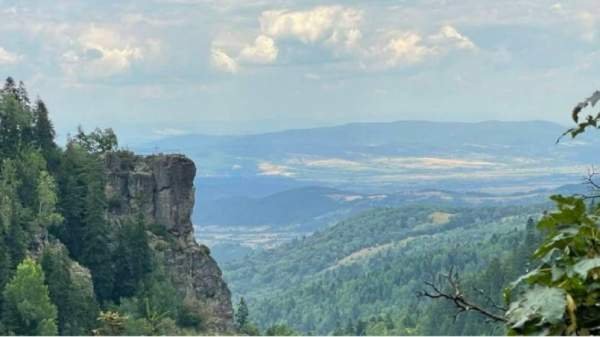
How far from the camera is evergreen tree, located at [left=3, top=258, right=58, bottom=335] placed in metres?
61.6

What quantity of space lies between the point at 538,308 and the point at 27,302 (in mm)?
60392

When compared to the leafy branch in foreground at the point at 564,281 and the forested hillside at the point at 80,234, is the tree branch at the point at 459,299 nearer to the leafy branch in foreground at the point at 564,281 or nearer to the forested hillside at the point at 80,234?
the leafy branch in foreground at the point at 564,281

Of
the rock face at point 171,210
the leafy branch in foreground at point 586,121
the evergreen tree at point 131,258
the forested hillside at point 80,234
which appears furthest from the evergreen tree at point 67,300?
the leafy branch in foreground at point 586,121

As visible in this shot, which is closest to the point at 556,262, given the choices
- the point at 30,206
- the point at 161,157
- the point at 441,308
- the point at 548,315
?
the point at 548,315

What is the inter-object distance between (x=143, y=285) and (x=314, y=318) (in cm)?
8310

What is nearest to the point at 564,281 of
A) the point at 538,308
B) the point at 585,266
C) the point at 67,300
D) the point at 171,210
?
the point at 585,266

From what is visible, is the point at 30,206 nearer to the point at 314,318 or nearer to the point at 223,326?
the point at 223,326

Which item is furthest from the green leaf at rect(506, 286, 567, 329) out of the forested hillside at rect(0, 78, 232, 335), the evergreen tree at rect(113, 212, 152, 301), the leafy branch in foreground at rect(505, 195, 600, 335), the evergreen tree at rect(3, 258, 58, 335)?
the evergreen tree at rect(113, 212, 152, 301)

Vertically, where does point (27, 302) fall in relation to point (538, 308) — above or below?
below

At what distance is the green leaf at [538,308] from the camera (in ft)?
10.9

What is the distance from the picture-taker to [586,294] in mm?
3516

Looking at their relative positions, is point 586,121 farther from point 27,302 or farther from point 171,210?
point 171,210

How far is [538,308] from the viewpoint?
3359 mm

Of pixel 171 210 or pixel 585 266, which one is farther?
pixel 171 210
